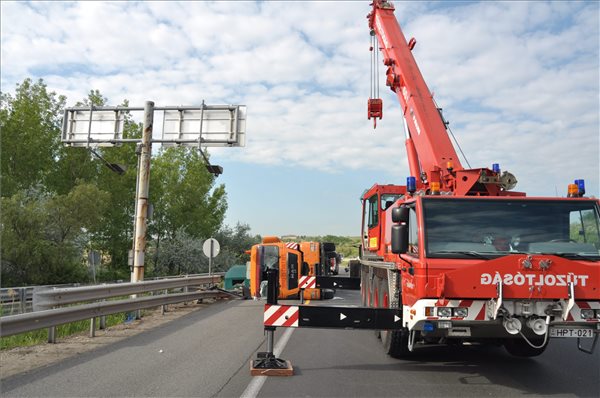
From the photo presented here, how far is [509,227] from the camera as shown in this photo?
6.39m

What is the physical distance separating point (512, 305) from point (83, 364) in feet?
18.4

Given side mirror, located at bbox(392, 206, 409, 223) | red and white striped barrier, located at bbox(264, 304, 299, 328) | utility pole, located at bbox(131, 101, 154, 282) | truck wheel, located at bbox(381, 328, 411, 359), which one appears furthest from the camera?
utility pole, located at bbox(131, 101, 154, 282)

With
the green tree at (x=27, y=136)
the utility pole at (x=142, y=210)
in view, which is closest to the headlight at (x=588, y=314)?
the utility pole at (x=142, y=210)

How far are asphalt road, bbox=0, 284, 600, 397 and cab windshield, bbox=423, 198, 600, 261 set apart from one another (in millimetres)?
1627

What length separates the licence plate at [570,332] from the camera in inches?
229

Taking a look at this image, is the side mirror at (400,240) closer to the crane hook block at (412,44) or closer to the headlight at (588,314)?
the headlight at (588,314)

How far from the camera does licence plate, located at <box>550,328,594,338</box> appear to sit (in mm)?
5828

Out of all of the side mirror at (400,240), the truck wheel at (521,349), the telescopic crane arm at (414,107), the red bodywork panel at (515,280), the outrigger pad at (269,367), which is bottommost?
the outrigger pad at (269,367)

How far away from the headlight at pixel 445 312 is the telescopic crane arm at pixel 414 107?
3566 mm

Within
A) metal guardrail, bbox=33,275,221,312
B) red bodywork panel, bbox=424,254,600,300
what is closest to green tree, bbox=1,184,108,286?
metal guardrail, bbox=33,275,221,312

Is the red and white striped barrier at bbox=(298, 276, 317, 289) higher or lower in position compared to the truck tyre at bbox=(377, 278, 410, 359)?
higher

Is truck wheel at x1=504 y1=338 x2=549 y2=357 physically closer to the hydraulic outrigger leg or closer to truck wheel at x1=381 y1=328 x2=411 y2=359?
truck wheel at x1=381 y1=328 x2=411 y2=359

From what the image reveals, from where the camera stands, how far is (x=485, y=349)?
8.68 meters

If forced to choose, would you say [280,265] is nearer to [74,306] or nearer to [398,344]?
[74,306]
